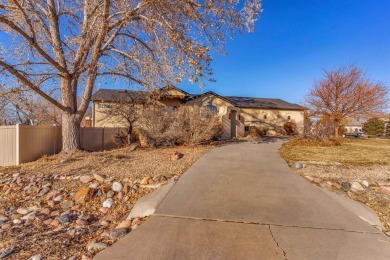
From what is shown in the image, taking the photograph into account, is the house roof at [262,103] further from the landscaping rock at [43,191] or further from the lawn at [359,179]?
the landscaping rock at [43,191]

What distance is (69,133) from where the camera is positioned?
9141mm

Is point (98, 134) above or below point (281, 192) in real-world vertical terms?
above

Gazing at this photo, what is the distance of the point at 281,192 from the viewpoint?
195 inches

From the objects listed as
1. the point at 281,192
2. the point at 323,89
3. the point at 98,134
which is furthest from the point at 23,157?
the point at 323,89

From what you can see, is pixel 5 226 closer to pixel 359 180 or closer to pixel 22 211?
pixel 22 211

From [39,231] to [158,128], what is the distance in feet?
24.7

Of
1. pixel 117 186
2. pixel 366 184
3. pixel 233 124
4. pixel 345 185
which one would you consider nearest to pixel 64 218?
pixel 117 186

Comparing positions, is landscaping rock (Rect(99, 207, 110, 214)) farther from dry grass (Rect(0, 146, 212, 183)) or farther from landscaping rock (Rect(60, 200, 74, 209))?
dry grass (Rect(0, 146, 212, 183))

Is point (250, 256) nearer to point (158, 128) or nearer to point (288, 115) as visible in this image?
point (158, 128)

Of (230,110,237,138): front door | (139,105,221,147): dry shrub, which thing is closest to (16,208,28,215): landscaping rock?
(139,105,221,147): dry shrub

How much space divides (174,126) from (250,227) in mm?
8124

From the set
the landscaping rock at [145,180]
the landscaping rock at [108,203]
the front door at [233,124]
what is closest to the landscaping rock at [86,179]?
the landscaping rock at [108,203]

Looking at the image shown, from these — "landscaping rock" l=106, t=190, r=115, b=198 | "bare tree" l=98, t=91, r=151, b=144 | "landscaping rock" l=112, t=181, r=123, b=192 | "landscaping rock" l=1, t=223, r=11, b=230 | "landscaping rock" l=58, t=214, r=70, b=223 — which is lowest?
"landscaping rock" l=1, t=223, r=11, b=230

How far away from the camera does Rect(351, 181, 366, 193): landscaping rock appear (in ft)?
17.2
